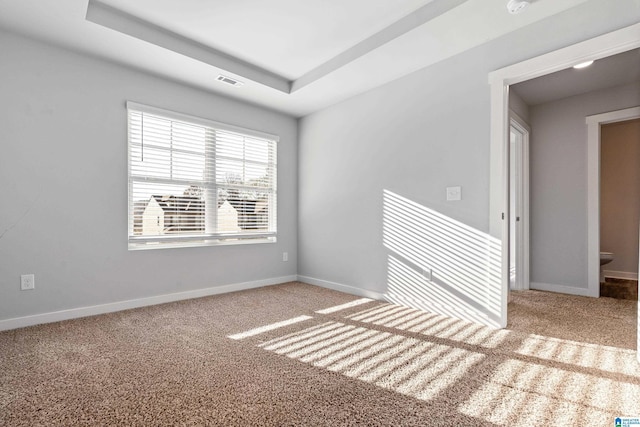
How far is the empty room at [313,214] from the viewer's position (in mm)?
1741

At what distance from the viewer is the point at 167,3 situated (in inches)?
95.5

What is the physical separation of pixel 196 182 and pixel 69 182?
1157 mm

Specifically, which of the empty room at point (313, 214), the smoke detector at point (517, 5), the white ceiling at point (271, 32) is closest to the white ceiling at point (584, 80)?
the empty room at point (313, 214)

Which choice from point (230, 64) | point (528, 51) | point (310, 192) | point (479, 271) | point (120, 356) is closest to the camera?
point (120, 356)

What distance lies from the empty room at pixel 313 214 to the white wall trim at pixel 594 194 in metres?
0.02

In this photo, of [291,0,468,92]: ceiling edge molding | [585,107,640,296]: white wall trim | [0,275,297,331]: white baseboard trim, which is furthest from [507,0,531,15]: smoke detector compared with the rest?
[0,275,297,331]: white baseboard trim

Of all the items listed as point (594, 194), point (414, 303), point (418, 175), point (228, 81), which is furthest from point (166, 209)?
point (594, 194)

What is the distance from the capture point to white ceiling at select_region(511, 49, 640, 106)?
3.05m

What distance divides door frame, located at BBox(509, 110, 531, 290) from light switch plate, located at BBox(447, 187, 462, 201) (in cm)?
174

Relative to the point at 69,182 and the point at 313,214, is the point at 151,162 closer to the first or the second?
the point at 69,182

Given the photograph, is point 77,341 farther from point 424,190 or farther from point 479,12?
point 479,12

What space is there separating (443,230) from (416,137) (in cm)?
99

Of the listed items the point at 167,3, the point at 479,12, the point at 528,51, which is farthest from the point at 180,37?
the point at 528,51

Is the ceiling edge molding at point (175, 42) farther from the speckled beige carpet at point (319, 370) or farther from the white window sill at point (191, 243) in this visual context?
the speckled beige carpet at point (319, 370)
